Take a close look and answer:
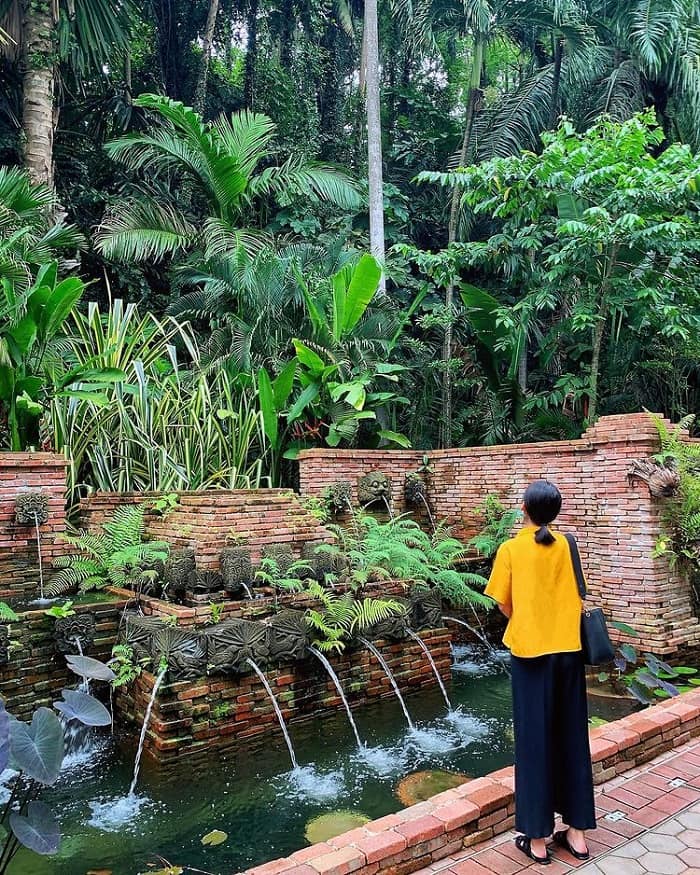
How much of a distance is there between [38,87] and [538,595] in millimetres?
10661

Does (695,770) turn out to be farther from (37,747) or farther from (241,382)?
(241,382)

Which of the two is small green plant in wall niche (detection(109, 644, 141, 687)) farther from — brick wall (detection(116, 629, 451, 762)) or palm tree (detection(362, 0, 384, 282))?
palm tree (detection(362, 0, 384, 282))

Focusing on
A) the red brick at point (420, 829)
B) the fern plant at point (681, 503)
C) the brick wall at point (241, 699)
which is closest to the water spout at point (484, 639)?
the brick wall at point (241, 699)

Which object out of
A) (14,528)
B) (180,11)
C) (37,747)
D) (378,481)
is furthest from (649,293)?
(180,11)

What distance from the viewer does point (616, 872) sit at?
262 cm

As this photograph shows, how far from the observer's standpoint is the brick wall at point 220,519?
652cm

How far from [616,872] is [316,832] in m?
1.73

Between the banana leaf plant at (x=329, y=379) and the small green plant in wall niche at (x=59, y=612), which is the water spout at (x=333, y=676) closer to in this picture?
the small green plant in wall niche at (x=59, y=612)

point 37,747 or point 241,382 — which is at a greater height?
point 241,382

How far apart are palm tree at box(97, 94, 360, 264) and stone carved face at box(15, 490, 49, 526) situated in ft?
19.3

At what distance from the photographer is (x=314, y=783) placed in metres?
4.40

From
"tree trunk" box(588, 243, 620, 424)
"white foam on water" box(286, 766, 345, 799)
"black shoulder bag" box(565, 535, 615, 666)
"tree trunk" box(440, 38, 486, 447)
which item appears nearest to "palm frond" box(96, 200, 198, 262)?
"tree trunk" box(440, 38, 486, 447)

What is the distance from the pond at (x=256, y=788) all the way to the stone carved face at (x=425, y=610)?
A: 0.79m

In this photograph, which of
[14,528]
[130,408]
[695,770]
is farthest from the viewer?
[130,408]
